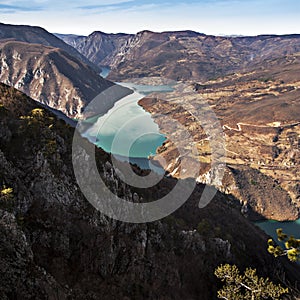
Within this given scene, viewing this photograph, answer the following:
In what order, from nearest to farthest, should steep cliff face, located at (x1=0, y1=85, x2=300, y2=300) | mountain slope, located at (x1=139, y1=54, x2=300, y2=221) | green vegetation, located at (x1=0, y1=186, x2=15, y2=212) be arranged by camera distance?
steep cliff face, located at (x1=0, y1=85, x2=300, y2=300), green vegetation, located at (x1=0, y1=186, x2=15, y2=212), mountain slope, located at (x1=139, y1=54, x2=300, y2=221)

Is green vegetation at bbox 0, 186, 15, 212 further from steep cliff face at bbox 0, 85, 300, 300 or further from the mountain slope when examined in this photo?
the mountain slope

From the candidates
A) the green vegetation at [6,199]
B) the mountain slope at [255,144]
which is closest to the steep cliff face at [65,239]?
the green vegetation at [6,199]

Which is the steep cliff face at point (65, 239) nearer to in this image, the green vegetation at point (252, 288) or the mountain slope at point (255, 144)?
the green vegetation at point (252, 288)

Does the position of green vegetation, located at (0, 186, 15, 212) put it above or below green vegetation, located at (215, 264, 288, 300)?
above

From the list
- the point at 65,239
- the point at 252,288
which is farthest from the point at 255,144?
the point at 65,239

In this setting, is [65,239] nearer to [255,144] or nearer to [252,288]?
[252,288]

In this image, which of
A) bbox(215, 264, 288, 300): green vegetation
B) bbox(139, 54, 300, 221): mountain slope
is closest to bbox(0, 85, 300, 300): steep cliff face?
bbox(215, 264, 288, 300): green vegetation

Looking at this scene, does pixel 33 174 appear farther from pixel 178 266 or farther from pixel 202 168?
pixel 202 168

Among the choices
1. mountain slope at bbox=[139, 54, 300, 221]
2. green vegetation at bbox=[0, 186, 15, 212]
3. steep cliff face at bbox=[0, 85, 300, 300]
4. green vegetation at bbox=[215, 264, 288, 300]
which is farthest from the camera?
mountain slope at bbox=[139, 54, 300, 221]

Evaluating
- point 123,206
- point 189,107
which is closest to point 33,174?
point 123,206
